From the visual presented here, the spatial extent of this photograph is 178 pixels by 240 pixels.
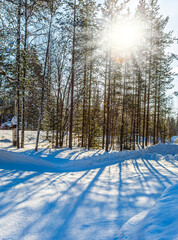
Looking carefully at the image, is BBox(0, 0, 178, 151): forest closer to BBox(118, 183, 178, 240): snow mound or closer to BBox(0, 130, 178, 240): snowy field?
BBox(0, 130, 178, 240): snowy field

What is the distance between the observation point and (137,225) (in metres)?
2.77

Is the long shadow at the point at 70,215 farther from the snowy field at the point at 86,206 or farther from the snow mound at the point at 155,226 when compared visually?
the snow mound at the point at 155,226

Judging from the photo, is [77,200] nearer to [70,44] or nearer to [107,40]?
[70,44]

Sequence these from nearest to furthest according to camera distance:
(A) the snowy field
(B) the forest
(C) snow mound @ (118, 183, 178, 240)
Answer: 1. (C) snow mound @ (118, 183, 178, 240)
2. (A) the snowy field
3. (B) the forest

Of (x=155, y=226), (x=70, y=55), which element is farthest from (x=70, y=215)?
(x=70, y=55)

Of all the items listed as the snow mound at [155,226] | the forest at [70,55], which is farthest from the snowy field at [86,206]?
the forest at [70,55]

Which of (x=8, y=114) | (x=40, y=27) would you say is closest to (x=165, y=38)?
(x=40, y=27)

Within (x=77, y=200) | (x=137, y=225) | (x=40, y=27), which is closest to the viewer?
(x=137, y=225)

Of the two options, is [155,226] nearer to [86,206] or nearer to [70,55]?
[86,206]

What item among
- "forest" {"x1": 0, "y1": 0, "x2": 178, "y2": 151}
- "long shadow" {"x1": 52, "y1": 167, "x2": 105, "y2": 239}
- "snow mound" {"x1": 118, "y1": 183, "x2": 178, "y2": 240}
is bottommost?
"long shadow" {"x1": 52, "y1": 167, "x2": 105, "y2": 239}

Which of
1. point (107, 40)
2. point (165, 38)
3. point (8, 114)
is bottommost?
point (8, 114)

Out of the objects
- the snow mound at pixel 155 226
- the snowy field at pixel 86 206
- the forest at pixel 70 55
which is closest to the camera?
the snow mound at pixel 155 226

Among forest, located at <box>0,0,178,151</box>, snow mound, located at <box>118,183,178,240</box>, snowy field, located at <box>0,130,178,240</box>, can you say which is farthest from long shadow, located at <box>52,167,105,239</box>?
forest, located at <box>0,0,178,151</box>

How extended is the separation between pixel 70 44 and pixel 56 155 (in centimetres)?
891
